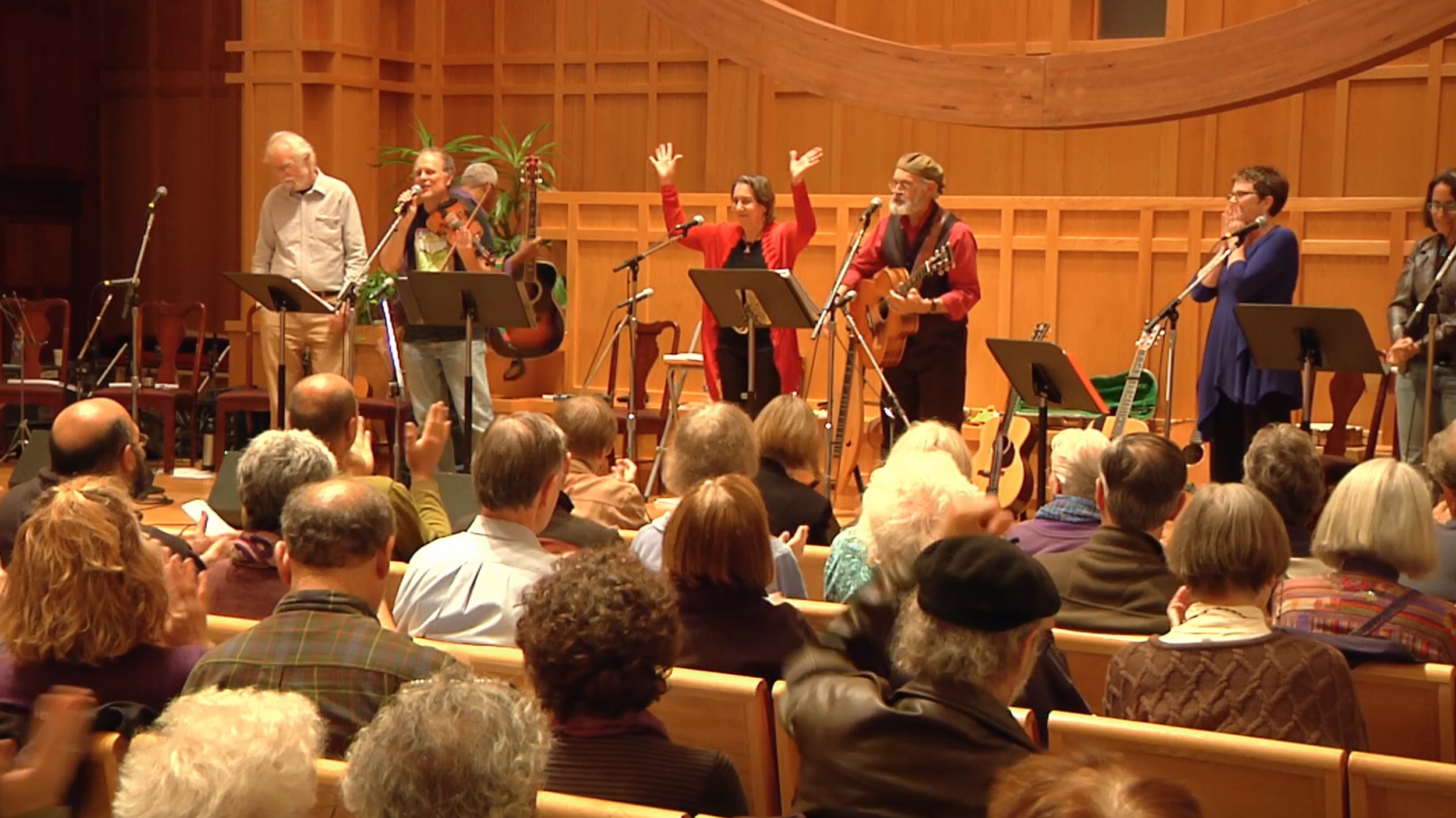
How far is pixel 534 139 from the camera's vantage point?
10.9 meters

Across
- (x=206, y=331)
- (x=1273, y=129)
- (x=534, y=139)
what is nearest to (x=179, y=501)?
(x=534, y=139)

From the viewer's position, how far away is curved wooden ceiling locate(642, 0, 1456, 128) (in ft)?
12.4

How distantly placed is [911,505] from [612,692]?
0.91 metres

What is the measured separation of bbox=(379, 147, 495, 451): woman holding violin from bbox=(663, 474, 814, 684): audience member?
13.9ft

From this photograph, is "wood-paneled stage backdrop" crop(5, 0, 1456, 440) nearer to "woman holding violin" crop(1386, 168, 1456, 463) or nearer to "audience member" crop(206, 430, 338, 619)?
"woman holding violin" crop(1386, 168, 1456, 463)

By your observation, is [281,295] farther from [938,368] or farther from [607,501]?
[607,501]

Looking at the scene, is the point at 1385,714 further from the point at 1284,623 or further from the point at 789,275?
the point at 789,275

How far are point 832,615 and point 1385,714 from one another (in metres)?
1.03

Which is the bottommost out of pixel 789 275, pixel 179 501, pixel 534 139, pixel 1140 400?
pixel 179 501

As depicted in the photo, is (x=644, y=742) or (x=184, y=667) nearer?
(x=644, y=742)

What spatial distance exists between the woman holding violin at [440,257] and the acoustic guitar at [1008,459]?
211cm

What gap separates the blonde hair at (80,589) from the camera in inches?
103

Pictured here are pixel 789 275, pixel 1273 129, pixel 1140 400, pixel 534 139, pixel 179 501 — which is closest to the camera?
pixel 789 275

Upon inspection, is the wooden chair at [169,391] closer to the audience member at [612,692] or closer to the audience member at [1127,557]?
the audience member at [1127,557]
